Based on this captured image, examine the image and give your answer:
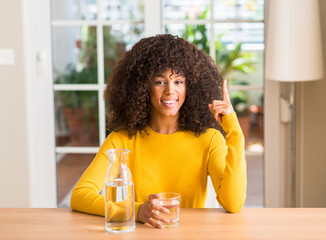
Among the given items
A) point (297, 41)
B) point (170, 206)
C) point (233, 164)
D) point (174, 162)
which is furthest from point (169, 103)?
point (297, 41)

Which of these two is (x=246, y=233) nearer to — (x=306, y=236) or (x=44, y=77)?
(x=306, y=236)

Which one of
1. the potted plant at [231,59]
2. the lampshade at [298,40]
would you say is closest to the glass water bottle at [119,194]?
the potted plant at [231,59]

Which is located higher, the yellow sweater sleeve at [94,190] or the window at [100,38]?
the window at [100,38]

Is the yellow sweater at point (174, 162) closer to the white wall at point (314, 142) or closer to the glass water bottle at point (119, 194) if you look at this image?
the glass water bottle at point (119, 194)

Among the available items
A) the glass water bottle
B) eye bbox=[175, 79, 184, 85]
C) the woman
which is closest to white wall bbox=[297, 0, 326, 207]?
the woman

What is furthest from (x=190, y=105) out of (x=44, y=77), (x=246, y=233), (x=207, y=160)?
(x=44, y=77)

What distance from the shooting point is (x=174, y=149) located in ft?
6.44

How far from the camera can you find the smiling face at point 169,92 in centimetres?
192

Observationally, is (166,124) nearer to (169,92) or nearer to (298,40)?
(169,92)

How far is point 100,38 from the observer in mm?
3416

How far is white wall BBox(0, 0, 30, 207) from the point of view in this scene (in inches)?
129

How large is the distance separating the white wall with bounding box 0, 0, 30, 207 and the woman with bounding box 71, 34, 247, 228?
1.44m

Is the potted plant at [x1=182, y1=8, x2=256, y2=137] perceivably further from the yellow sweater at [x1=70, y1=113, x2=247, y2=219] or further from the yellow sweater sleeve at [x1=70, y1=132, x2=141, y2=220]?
the yellow sweater sleeve at [x1=70, y1=132, x2=141, y2=220]

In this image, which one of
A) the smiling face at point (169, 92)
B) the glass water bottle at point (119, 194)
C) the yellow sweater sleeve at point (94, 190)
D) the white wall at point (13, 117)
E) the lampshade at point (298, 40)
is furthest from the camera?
the white wall at point (13, 117)
